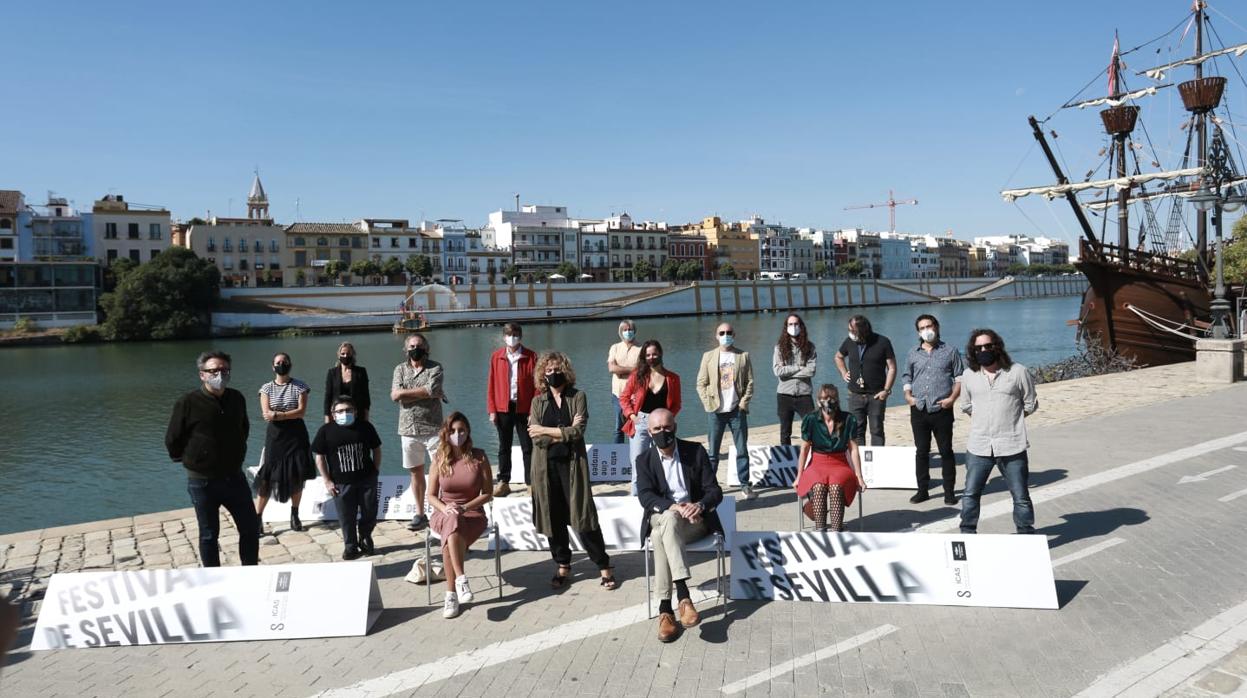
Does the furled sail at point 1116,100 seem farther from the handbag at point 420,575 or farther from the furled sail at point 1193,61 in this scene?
the handbag at point 420,575

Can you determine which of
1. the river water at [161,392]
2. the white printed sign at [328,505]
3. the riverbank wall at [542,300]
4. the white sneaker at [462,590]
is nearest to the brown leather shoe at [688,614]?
the white sneaker at [462,590]

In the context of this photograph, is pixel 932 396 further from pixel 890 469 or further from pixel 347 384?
pixel 347 384

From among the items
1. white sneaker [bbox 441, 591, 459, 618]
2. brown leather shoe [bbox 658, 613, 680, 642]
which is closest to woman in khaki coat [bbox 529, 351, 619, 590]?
white sneaker [bbox 441, 591, 459, 618]

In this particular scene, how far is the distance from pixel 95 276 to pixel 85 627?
77.7 metres

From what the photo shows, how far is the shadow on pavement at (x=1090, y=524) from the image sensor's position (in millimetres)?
7162

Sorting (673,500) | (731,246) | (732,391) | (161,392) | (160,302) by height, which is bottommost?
(161,392)

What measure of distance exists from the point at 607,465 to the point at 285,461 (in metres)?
3.82

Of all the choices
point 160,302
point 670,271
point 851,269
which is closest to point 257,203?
point 160,302

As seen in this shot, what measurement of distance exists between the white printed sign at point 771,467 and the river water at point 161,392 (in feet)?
28.3

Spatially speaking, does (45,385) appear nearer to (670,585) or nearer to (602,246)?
(670,585)

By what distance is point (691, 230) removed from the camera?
13025 centimetres

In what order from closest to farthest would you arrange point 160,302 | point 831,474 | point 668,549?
point 668,549 < point 831,474 < point 160,302

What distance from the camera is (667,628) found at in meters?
5.28

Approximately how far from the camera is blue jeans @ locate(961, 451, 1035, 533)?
6.61 m
